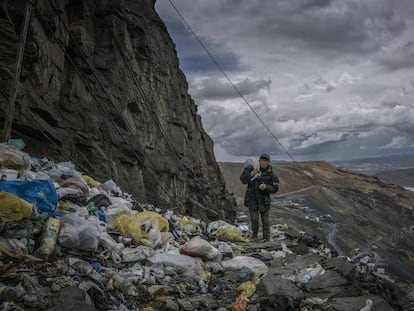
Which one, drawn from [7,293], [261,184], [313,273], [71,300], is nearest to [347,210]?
[261,184]

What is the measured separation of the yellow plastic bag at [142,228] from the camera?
546cm

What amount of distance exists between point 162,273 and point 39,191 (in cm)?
184

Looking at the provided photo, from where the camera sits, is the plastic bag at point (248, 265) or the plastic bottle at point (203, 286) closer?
the plastic bottle at point (203, 286)

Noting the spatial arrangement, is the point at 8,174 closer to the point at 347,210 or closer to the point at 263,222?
the point at 263,222

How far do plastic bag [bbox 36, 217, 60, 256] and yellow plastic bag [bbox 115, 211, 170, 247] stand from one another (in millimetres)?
1277

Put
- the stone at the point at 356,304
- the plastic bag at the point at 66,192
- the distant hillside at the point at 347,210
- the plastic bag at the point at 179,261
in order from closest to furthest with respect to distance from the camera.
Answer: the stone at the point at 356,304, the plastic bag at the point at 179,261, the plastic bag at the point at 66,192, the distant hillside at the point at 347,210

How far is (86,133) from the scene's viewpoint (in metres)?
14.3

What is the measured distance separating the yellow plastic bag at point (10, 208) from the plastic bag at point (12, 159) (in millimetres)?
2326

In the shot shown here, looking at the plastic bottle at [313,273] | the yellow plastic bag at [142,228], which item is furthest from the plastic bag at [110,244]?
the plastic bottle at [313,273]

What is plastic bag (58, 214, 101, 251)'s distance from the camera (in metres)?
4.29

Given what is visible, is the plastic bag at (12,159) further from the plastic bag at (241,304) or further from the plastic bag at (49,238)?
the plastic bag at (241,304)

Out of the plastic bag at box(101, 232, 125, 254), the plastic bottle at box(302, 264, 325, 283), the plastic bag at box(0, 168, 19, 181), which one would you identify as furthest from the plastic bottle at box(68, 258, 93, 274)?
the plastic bottle at box(302, 264, 325, 283)

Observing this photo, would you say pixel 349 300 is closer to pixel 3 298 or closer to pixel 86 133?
pixel 3 298

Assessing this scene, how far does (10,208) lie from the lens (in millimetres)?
3725
